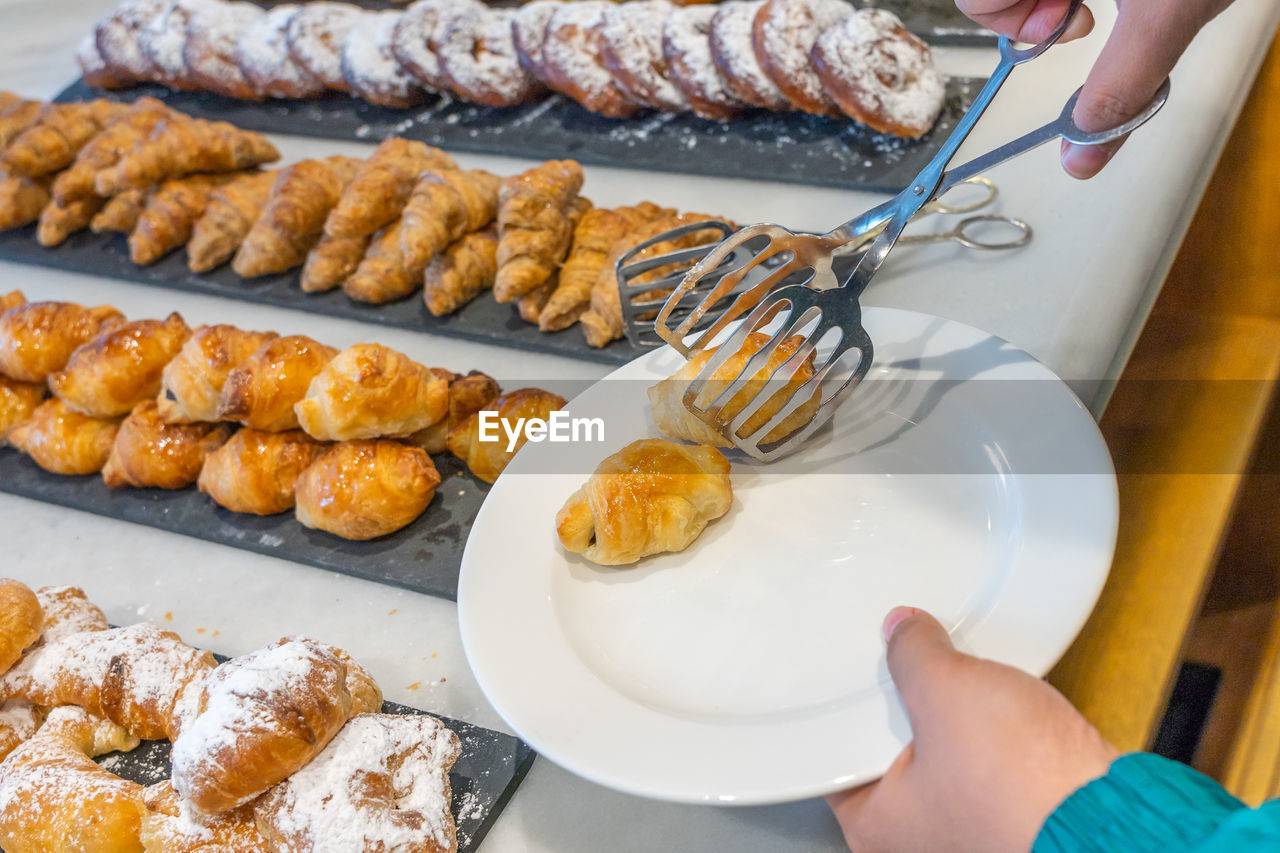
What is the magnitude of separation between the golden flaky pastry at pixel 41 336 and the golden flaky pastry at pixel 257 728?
961mm

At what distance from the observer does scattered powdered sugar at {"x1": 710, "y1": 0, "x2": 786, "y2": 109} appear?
83.0 inches

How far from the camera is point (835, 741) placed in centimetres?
92

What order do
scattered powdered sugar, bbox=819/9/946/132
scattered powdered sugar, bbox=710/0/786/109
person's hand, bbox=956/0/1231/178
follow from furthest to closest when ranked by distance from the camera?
scattered powdered sugar, bbox=710/0/786/109, scattered powdered sugar, bbox=819/9/946/132, person's hand, bbox=956/0/1231/178

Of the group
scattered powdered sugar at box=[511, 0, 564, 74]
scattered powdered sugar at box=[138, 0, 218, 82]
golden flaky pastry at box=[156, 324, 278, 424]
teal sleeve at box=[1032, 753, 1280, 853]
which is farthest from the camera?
scattered powdered sugar at box=[138, 0, 218, 82]

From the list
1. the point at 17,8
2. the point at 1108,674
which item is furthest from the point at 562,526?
the point at 17,8

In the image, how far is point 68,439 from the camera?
176 cm

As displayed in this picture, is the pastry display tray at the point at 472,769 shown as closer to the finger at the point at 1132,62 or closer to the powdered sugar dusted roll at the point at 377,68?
the finger at the point at 1132,62

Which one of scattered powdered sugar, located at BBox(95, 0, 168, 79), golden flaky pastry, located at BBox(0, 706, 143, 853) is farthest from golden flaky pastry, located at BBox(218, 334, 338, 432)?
scattered powdered sugar, located at BBox(95, 0, 168, 79)

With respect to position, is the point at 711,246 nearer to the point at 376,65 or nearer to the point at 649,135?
the point at 649,135

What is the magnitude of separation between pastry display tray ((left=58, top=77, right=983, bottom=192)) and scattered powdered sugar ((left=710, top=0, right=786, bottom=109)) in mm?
82

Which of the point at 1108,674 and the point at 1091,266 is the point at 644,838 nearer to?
the point at 1108,674

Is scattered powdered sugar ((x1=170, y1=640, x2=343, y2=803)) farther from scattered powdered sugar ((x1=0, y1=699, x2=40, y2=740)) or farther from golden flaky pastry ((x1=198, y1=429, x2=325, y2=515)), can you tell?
golden flaky pastry ((x1=198, y1=429, x2=325, y2=515))

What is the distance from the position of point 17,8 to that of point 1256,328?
421 centimetres

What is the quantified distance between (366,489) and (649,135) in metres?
1.19
